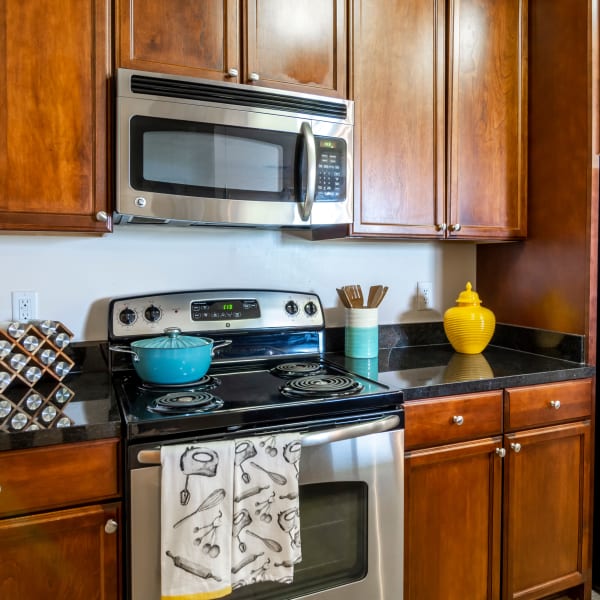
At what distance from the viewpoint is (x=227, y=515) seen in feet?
3.99

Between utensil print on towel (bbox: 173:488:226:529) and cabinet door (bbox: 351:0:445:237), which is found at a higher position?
cabinet door (bbox: 351:0:445:237)

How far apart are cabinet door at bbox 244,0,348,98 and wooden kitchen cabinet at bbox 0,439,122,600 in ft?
3.89

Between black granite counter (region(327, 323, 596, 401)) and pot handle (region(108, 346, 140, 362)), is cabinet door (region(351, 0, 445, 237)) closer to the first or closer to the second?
black granite counter (region(327, 323, 596, 401))

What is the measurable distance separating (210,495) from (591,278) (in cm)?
151

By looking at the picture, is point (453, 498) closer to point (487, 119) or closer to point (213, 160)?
point (213, 160)

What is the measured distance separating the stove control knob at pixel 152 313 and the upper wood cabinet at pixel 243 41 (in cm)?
75

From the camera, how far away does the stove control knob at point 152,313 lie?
1.76 m

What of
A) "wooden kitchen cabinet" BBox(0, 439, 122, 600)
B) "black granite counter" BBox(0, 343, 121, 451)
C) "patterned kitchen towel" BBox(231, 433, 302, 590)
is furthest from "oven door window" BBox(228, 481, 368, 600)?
"black granite counter" BBox(0, 343, 121, 451)

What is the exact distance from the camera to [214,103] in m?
1.54

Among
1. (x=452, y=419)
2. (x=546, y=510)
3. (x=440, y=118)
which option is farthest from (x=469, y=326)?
(x=440, y=118)

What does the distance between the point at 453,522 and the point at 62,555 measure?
111 cm

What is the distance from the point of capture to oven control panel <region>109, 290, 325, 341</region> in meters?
1.74

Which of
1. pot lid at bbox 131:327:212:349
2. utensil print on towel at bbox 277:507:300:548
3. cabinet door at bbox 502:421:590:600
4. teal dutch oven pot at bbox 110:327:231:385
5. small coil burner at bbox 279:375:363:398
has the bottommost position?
cabinet door at bbox 502:421:590:600

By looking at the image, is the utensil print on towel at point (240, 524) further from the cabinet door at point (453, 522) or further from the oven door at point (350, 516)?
the cabinet door at point (453, 522)
